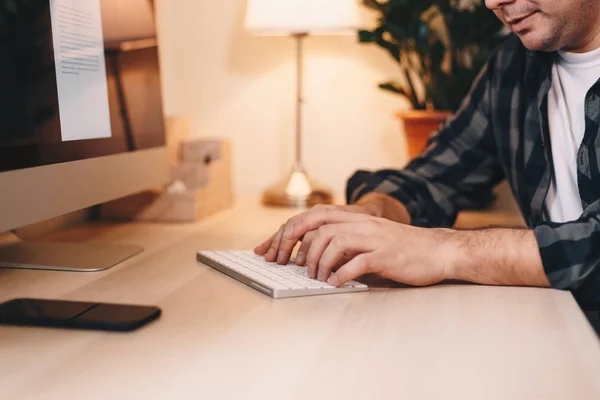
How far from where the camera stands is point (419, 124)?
64.2 inches

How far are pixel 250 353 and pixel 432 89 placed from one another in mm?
1137

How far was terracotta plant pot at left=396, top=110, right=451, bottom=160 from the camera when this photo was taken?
1604 mm

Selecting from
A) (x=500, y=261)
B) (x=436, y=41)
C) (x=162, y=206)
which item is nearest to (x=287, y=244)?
(x=500, y=261)

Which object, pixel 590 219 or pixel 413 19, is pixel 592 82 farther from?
pixel 413 19

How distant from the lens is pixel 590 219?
0.93m

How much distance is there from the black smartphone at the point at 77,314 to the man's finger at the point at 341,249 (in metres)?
0.21

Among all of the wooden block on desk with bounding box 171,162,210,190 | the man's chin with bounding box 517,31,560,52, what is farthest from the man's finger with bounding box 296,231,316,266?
the wooden block on desk with bounding box 171,162,210,190

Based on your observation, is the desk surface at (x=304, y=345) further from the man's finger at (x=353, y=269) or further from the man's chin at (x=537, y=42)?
the man's chin at (x=537, y=42)

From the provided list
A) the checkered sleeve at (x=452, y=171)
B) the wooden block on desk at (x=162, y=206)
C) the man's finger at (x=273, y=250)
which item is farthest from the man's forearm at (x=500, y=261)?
the wooden block on desk at (x=162, y=206)

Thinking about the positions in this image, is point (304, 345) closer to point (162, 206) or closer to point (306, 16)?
point (162, 206)

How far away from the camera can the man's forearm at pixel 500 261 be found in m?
0.89

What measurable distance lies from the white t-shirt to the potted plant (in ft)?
1.21

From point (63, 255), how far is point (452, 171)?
745 mm

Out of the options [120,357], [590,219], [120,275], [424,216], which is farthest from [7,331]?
[424,216]
